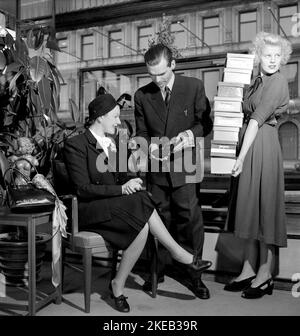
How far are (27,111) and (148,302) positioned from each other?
171 cm

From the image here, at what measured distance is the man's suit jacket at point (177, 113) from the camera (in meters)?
2.70

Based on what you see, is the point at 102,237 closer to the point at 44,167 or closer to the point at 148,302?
the point at 148,302

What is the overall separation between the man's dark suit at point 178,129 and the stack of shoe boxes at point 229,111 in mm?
154

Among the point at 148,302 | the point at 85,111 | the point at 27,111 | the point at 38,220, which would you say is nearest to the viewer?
the point at 38,220

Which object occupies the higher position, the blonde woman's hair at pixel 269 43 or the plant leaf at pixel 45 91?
the blonde woman's hair at pixel 269 43

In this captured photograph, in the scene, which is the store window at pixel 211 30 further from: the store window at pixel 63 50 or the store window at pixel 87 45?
the store window at pixel 63 50

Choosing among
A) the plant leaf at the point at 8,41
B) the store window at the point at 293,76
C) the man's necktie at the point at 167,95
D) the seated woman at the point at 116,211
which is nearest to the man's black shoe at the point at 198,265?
the seated woman at the point at 116,211

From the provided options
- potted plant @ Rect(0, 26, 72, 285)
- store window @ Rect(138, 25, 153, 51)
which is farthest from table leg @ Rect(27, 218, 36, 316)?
store window @ Rect(138, 25, 153, 51)

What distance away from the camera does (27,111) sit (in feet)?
10.6

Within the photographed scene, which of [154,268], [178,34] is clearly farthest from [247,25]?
[154,268]

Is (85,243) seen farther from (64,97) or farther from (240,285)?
(64,97)

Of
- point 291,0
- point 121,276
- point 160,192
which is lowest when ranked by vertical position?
point 121,276

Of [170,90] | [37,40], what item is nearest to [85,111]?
[37,40]

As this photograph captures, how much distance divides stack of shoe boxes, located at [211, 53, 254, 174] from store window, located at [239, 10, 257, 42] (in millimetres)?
2970
